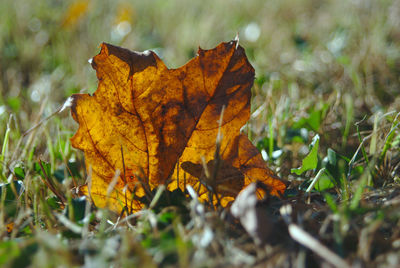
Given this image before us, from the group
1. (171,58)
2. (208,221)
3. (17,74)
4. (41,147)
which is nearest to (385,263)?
(208,221)

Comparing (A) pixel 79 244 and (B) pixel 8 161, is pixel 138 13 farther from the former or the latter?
(A) pixel 79 244

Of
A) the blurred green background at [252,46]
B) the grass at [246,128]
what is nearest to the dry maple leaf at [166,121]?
the grass at [246,128]

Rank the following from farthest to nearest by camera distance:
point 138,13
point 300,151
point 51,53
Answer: point 138,13, point 51,53, point 300,151

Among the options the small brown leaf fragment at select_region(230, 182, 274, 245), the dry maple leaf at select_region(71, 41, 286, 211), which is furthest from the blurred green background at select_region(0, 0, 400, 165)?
the small brown leaf fragment at select_region(230, 182, 274, 245)

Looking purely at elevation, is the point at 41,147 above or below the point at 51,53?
below

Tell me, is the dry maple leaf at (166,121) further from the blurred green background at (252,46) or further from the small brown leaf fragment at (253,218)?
the blurred green background at (252,46)

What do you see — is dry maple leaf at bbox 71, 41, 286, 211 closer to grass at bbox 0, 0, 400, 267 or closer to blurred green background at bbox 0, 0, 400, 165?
grass at bbox 0, 0, 400, 267
